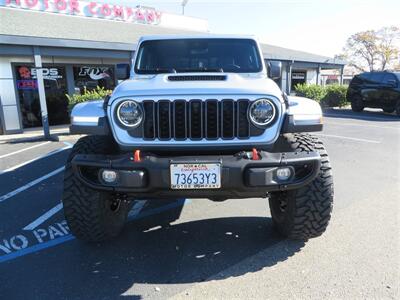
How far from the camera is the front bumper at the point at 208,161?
2.57m

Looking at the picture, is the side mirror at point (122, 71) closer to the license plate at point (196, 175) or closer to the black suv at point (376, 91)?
the license plate at point (196, 175)

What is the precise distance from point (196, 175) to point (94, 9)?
19.4 meters

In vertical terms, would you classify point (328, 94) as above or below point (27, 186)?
above

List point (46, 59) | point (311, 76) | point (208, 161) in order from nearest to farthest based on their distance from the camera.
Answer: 1. point (208, 161)
2. point (46, 59)
3. point (311, 76)

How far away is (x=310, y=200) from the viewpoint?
3027 mm

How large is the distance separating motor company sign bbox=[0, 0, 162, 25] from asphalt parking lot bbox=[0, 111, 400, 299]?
14.9 meters

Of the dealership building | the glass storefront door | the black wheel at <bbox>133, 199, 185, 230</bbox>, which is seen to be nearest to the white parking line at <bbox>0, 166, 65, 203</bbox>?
the black wheel at <bbox>133, 199, 185, 230</bbox>

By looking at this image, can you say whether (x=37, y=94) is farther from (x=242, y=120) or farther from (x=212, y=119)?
(x=242, y=120)

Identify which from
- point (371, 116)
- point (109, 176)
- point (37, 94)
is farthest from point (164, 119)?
point (371, 116)

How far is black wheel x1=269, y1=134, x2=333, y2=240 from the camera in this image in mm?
3012

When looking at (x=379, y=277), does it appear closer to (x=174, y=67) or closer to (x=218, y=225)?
(x=218, y=225)

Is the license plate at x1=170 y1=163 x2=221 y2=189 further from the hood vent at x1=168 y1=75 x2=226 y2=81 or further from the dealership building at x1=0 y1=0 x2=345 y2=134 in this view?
the dealership building at x1=0 y1=0 x2=345 y2=134

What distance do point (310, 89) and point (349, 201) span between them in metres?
15.0

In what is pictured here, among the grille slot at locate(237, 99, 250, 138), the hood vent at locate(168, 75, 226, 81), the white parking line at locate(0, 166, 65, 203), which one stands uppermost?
the hood vent at locate(168, 75, 226, 81)
